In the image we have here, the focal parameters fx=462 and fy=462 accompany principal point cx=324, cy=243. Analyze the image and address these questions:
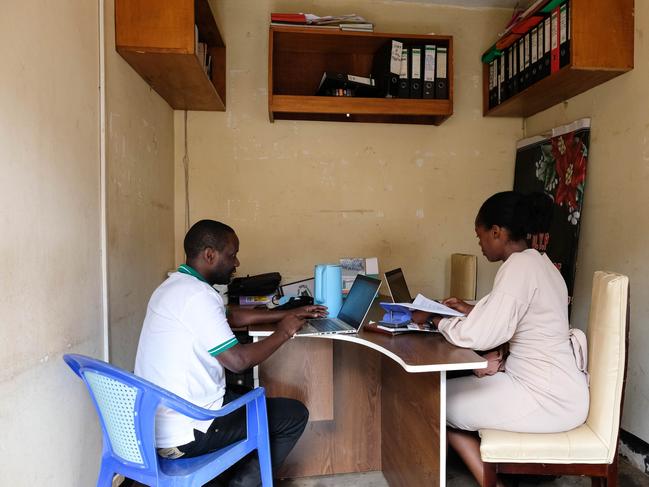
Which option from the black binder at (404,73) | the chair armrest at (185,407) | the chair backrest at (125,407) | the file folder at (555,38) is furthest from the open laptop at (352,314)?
the file folder at (555,38)

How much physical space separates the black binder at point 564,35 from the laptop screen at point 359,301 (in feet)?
5.39

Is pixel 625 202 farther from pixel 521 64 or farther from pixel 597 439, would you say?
pixel 597 439

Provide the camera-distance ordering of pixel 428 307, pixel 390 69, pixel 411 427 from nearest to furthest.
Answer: pixel 428 307
pixel 411 427
pixel 390 69

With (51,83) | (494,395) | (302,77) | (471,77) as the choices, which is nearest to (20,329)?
(51,83)

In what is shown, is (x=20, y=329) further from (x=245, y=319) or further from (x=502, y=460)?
(x=502, y=460)

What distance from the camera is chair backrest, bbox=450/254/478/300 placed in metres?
2.82

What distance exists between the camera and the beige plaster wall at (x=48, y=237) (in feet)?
4.19

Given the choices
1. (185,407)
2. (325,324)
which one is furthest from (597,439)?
(185,407)

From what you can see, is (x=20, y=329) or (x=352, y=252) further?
(x=352, y=252)

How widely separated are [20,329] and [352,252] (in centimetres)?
223

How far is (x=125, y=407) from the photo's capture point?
1196 millimetres

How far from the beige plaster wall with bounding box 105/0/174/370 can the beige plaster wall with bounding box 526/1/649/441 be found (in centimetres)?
246

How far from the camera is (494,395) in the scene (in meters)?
1.55

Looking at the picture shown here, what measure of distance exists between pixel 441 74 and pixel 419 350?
2.12 metres
